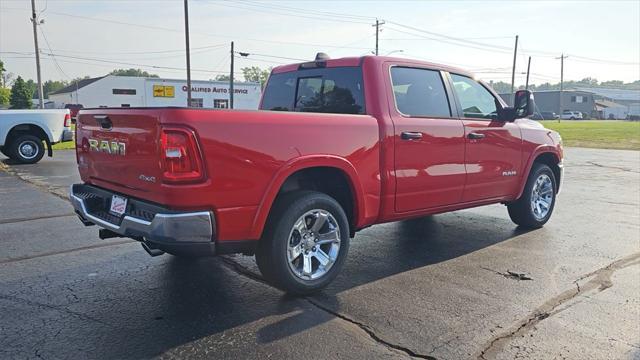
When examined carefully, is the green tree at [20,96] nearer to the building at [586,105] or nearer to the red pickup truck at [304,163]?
the red pickup truck at [304,163]

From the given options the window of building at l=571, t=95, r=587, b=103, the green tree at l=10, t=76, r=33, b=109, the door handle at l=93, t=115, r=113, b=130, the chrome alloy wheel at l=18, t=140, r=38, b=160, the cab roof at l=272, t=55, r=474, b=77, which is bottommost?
the chrome alloy wheel at l=18, t=140, r=38, b=160

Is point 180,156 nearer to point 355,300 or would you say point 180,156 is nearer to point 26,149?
point 355,300

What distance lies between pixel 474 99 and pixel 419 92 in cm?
95

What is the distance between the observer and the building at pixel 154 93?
5725cm

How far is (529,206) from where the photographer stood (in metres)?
6.43

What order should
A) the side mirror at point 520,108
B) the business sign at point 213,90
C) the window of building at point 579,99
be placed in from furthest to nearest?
the window of building at point 579,99 < the business sign at point 213,90 < the side mirror at point 520,108

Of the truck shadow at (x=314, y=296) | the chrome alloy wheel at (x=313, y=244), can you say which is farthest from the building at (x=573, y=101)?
the chrome alloy wheel at (x=313, y=244)

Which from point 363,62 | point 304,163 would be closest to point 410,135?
point 363,62

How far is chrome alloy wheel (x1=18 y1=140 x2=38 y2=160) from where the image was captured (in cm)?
1324

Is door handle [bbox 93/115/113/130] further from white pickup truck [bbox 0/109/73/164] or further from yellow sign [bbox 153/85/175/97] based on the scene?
yellow sign [bbox 153/85/175/97]

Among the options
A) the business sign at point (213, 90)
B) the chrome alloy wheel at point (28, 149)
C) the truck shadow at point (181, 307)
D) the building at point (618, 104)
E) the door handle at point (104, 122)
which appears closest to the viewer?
the truck shadow at point (181, 307)

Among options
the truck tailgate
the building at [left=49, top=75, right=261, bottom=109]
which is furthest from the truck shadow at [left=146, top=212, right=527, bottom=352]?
the building at [left=49, top=75, right=261, bottom=109]

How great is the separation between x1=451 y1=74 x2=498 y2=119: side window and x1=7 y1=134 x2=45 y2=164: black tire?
11958mm

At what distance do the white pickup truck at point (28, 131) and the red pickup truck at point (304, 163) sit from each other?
999cm
